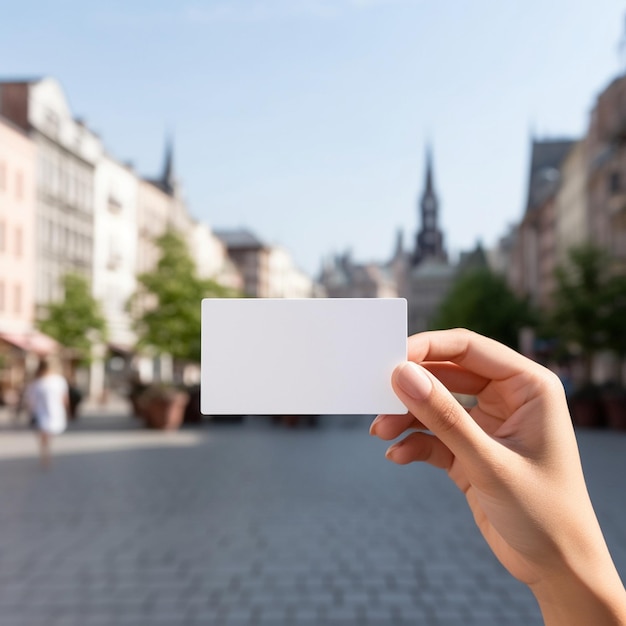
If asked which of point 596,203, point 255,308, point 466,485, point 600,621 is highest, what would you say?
point 596,203

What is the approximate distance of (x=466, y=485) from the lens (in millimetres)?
2141

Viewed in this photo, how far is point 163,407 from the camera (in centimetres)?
2786

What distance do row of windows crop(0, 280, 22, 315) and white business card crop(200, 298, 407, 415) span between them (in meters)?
51.7

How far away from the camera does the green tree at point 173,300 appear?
3538 cm

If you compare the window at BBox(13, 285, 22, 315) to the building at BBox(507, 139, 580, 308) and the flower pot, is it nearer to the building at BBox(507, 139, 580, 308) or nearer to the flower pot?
the flower pot

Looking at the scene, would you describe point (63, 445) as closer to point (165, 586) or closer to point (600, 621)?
point (165, 586)

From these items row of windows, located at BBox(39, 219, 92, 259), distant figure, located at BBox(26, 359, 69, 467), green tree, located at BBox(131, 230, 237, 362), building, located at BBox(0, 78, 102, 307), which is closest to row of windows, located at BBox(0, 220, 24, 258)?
building, located at BBox(0, 78, 102, 307)

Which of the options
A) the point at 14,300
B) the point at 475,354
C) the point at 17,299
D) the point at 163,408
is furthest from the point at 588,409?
the point at 17,299

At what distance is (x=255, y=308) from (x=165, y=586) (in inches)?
270

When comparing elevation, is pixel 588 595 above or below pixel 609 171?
below

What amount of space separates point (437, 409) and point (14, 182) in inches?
2140

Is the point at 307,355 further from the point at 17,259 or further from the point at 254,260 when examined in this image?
the point at 254,260

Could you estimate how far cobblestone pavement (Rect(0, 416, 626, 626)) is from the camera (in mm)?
7078

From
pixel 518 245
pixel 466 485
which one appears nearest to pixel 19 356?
pixel 466 485
